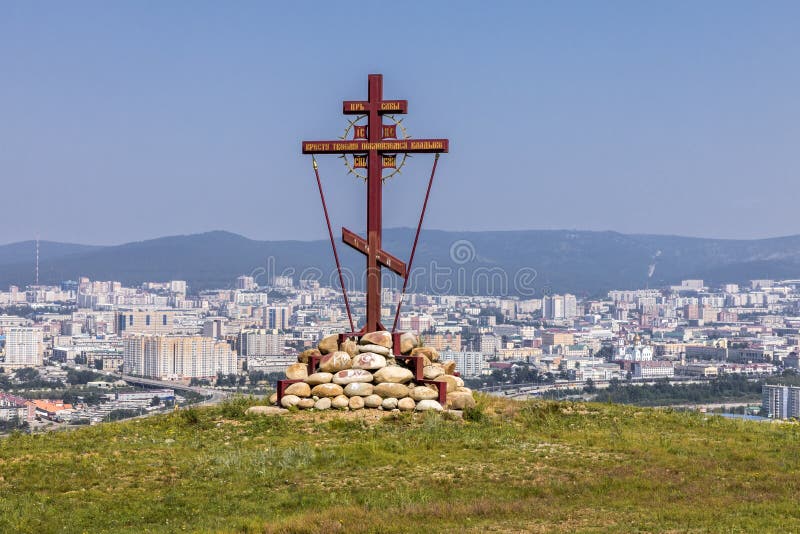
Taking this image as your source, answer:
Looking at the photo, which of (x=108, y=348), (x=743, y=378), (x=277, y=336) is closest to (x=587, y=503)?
(x=743, y=378)

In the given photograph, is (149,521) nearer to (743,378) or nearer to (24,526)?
(24,526)

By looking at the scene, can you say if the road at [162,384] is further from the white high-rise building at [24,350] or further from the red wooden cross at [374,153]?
the red wooden cross at [374,153]

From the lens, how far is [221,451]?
1355 cm

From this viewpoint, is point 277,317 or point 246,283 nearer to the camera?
point 277,317

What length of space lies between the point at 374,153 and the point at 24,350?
286ft

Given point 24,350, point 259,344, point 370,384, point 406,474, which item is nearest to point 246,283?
point 24,350

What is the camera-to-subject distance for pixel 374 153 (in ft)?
58.1

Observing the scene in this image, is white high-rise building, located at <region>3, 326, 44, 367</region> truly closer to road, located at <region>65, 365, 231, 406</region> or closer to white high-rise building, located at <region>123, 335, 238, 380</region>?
road, located at <region>65, 365, 231, 406</region>

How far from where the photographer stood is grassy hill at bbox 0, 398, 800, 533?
9906 millimetres

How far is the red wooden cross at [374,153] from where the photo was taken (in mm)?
17594

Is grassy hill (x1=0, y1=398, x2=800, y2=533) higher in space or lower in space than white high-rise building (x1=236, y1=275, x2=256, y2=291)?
lower

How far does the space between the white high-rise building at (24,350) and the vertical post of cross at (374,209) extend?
82.5 m

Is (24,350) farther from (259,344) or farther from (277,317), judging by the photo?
(277,317)

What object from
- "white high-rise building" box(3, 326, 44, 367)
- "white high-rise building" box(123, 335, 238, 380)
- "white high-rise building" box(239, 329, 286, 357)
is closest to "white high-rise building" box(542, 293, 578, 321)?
"white high-rise building" box(239, 329, 286, 357)
